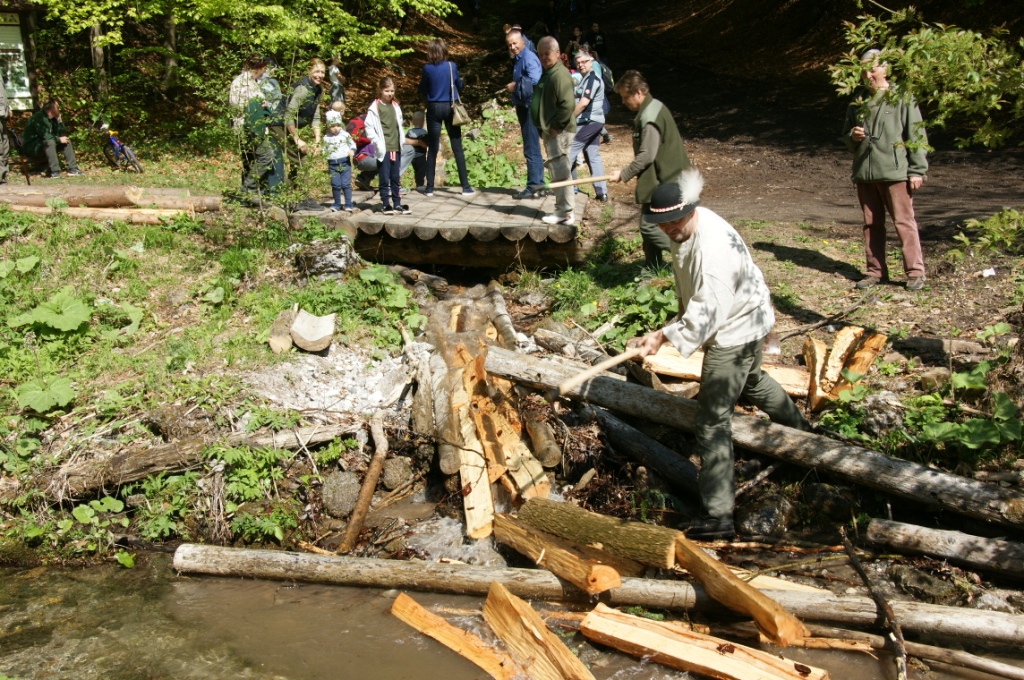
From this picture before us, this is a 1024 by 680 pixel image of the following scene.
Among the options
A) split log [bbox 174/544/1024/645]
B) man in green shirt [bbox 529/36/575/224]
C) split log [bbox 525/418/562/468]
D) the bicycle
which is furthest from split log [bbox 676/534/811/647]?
the bicycle

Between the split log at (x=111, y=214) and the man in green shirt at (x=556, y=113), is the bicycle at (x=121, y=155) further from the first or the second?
the man in green shirt at (x=556, y=113)

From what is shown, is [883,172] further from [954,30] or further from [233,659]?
[233,659]

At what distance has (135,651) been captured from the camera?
4.65 metres

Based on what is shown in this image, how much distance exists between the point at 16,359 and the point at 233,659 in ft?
14.3

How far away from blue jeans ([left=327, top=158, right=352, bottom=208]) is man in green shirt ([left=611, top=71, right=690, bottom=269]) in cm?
390

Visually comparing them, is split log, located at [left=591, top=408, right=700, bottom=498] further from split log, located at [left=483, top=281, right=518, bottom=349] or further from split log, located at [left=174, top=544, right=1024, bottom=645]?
split log, located at [left=483, top=281, right=518, bottom=349]

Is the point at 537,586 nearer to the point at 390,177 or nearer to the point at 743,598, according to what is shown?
the point at 743,598

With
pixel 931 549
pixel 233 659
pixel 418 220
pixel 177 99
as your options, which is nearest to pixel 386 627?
pixel 233 659

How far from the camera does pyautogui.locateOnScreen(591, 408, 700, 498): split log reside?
18.7 feet

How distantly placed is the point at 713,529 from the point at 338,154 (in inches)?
262

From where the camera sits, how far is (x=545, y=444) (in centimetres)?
612

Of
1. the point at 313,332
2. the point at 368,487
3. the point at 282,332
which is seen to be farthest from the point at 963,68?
the point at 282,332

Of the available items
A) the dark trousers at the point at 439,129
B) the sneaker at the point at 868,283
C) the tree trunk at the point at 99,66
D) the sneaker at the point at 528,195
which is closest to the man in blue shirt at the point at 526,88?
the sneaker at the point at 528,195

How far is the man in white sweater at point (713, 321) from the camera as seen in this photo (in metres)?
4.71
